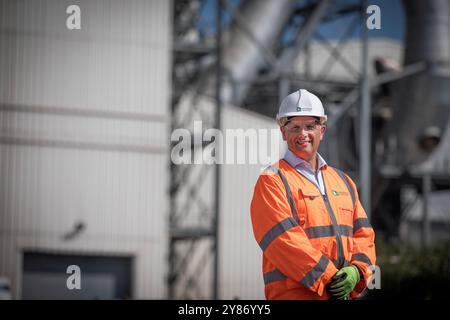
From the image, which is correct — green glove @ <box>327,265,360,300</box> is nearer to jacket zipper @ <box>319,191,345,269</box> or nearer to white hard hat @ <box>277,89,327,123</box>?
jacket zipper @ <box>319,191,345,269</box>

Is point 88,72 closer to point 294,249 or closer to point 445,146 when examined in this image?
point 294,249

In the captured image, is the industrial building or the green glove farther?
the industrial building

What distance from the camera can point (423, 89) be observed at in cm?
2394

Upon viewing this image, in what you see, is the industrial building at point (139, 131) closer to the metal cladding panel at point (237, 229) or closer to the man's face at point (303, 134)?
the metal cladding panel at point (237, 229)

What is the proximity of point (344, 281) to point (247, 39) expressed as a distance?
20.5 m

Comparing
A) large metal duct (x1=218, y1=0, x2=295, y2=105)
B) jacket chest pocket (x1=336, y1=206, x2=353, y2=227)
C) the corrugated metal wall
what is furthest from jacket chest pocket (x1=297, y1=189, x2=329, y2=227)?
large metal duct (x1=218, y1=0, x2=295, y2=105)

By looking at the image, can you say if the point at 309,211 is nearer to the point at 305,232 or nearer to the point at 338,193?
the point at 305,232

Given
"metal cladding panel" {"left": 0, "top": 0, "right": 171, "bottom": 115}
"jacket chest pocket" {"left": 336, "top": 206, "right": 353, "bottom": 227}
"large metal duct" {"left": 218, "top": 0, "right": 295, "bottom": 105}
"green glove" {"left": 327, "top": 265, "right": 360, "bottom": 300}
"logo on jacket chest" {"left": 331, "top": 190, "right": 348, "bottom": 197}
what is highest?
"large metal duct" {"left": 218, "top": 0, "right": 295, "bottom": 105}

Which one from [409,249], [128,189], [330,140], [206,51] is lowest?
[409,249]

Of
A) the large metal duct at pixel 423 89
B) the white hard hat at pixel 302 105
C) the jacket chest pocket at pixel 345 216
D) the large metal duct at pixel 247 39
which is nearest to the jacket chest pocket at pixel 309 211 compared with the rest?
the jacket chest pocket at pixel 345 216

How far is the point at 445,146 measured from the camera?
2723 cm

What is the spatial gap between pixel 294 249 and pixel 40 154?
A: 12.1 m

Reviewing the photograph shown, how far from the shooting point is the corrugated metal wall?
1420 centimetres
